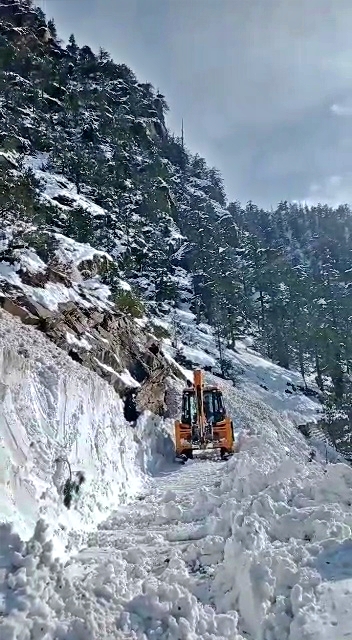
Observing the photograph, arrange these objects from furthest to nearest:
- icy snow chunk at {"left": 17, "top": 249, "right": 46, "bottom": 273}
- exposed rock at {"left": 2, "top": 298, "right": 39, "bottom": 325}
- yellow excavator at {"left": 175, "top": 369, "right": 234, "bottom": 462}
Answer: icy snow chunk at {"left": 17, "top": 249, "right": 46, "bottom": 273}, yellow excavator at {"left": 175, "top": 369, "right": 234, "bottom": 462}, exposed rock at {"left": 2, "top": 298, "right": 39, "bottom": 325}

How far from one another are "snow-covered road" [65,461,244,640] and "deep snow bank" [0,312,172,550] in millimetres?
638

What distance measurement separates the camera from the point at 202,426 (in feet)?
60.4

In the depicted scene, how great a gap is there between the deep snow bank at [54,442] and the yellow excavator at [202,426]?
329cm

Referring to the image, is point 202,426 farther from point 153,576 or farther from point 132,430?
point 153,576

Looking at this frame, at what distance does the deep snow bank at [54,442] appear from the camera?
22.7 ft

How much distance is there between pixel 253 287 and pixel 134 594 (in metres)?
70.9

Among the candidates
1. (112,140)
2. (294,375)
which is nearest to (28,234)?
(294,375)

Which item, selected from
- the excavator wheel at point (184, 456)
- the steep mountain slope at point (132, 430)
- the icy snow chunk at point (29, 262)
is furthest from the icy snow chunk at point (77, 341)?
the excavator wheel at point (184, 456)

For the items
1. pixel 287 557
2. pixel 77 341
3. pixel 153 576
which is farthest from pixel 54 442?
pixel 77 341

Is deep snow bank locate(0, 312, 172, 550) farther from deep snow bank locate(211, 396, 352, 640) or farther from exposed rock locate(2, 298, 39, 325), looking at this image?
deep snow bank locate(211, 396, 352, 640)

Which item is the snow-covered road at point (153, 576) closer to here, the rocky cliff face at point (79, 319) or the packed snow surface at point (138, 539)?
the packed snow surface at point (138, 539)

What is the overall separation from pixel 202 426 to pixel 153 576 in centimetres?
1301

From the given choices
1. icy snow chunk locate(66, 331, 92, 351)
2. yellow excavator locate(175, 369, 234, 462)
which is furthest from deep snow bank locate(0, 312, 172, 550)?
icy snow chunk locate(66, 331, 92, 351)

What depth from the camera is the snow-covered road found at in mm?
4371
